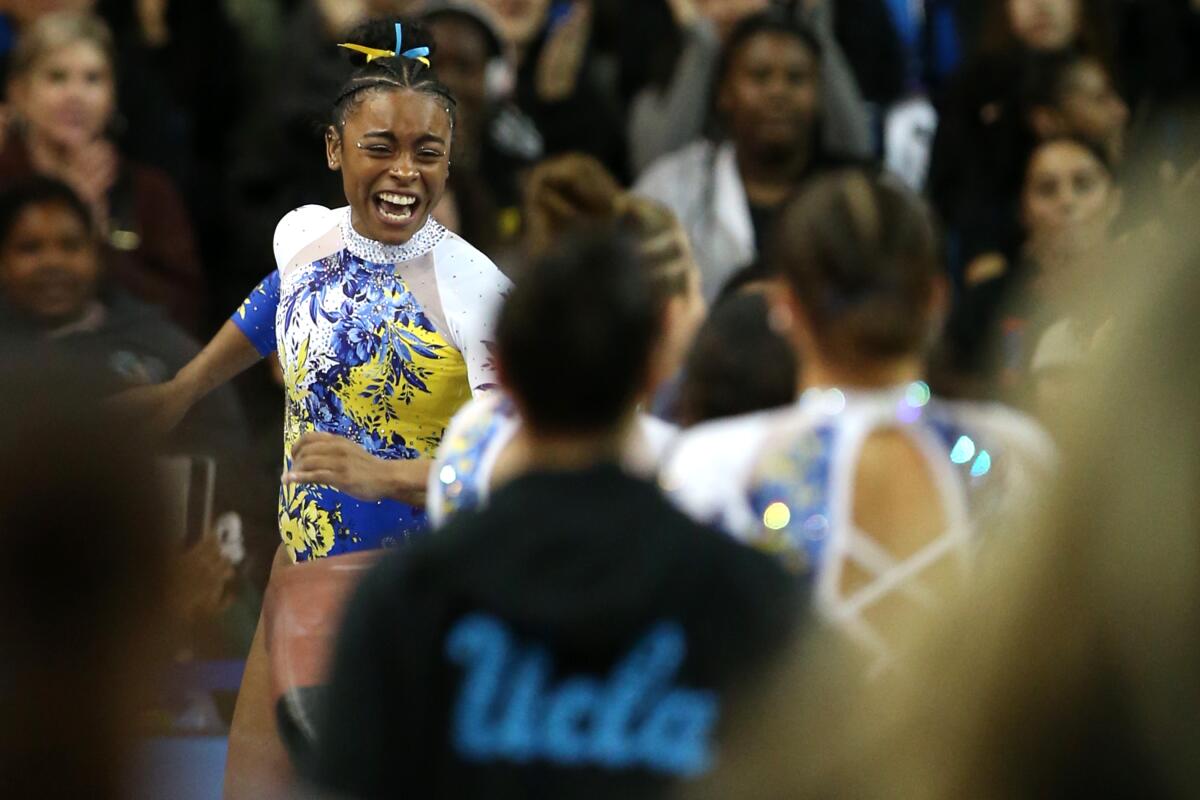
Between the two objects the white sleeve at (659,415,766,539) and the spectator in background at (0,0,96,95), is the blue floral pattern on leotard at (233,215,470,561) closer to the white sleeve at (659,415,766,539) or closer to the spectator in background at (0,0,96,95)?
the white sleeve at (659,415,766,539)

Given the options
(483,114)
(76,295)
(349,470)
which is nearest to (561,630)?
(349,470)

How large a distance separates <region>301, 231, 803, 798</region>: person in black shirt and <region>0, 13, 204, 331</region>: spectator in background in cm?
431

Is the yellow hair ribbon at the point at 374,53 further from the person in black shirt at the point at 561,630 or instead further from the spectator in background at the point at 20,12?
the spectator in background at the point at 20,12

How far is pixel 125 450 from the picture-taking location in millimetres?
1972

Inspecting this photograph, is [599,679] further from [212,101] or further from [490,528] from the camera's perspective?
[212,101]

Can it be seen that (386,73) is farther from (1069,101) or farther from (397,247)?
(1069,101)

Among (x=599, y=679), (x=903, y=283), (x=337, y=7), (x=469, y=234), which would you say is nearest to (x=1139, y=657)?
(x=599, y=679)

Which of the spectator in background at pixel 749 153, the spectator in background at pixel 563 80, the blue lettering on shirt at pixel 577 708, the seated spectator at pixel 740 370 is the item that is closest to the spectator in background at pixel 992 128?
the spectator in background at pixel 749 153

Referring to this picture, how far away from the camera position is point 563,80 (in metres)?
7.60

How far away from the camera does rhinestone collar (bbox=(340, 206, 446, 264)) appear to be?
4.48 metres

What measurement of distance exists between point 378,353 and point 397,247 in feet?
0.78

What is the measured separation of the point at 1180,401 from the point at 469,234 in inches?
171

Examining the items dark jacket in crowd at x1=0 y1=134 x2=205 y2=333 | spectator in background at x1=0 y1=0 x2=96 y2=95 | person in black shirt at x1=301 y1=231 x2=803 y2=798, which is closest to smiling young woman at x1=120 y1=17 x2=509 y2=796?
person in black shirt at x1=301 y1=231 x2=803 y2=798

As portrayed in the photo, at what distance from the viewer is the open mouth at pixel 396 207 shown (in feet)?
14.7
